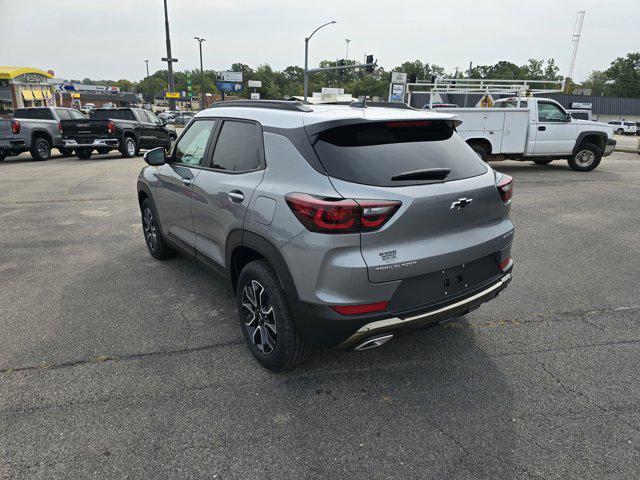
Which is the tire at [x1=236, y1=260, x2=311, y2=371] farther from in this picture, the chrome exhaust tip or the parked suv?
the chrome exhaust tip

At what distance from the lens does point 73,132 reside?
631 inches

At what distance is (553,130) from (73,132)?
51.6 feet

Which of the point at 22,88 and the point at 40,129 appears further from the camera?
the point at 22,88

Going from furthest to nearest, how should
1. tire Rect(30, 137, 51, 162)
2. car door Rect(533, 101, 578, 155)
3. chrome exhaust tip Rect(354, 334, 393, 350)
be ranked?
1. tire Rect(30, 137, 51, 162)
2. car door Rect(533, 101, 578, 155)
3. chrome exhaust tip Rect(354, 334, 393, 350)

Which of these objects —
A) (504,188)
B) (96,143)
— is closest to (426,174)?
(504,188)

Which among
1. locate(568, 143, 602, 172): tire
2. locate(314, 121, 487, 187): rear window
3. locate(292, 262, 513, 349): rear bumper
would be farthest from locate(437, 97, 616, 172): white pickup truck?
locate(292, 262, 513, 349): rear bumper

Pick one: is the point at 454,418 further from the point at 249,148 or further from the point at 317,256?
the point at 249,148

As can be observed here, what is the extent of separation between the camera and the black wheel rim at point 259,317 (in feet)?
10.2

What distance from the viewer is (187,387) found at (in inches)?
119

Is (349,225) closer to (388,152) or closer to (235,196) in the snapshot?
(388,152)

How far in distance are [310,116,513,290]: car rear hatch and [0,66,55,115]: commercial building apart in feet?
96.0

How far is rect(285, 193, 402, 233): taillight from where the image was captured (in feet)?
8.20

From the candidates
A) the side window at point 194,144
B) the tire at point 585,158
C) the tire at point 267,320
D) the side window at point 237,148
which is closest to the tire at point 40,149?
the side window at point 194,144

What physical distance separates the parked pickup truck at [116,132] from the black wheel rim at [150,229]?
1261 centimetres
